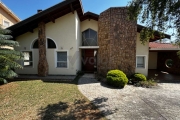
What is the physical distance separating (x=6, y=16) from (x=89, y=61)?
12884 millimetres

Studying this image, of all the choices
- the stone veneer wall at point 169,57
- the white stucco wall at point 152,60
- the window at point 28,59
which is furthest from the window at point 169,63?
the window at point 28,59

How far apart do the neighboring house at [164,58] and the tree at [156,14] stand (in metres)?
9.25

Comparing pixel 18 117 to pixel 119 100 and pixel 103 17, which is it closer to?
pixel 119 100

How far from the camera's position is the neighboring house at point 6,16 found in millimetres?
13759

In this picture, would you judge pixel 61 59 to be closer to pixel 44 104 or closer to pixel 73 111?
pixel 44 104

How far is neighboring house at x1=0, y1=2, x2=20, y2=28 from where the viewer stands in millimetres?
13759

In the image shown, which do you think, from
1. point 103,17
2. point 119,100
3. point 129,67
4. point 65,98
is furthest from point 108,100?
point 103,17

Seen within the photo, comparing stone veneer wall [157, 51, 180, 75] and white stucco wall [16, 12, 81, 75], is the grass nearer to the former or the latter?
white stucco wall [16, 12, 81, 75]

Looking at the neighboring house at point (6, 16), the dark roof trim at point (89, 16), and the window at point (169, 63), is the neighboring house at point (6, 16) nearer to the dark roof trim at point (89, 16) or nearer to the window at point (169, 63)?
the dark roof trim at point (89, 16)

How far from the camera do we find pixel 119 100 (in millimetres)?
6363

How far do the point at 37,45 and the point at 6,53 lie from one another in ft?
16.1

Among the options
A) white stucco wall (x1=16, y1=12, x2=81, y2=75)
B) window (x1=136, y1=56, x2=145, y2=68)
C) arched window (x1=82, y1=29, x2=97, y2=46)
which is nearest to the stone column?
white stucco wall (x1=16, y1=12, x2=81, y2=75)

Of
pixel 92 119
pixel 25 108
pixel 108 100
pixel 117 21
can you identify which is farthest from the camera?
pixel 117 21

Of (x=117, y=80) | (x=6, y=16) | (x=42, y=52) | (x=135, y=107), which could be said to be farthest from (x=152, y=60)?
(x=6, y=16)
